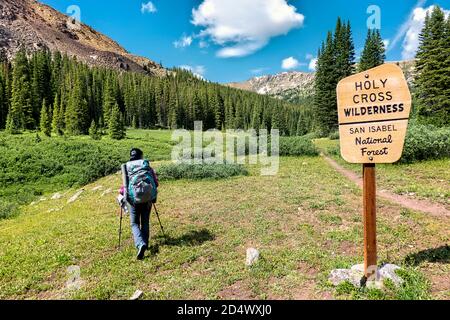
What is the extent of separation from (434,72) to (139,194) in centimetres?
4142

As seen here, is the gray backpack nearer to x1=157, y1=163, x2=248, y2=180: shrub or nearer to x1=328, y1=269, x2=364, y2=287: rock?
x1=328, y1=269, x2=364, y2=287: rock

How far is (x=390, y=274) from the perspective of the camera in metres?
5.72

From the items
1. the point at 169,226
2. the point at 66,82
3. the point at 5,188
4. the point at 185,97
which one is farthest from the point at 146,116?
the point at 169,226

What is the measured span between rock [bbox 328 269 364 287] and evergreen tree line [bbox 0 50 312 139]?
55.8 meters

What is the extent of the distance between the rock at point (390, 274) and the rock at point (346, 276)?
352mm

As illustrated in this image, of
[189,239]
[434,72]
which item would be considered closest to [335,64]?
[434,72]

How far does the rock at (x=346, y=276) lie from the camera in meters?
5.68

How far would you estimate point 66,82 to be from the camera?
299 ft

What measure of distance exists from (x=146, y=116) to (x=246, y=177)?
90097mm

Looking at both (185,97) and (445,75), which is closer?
(445,75)

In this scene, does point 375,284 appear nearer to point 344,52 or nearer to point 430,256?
point 430,256

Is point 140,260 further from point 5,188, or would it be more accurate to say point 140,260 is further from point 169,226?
point 5,188

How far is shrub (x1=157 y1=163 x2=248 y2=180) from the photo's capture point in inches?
790

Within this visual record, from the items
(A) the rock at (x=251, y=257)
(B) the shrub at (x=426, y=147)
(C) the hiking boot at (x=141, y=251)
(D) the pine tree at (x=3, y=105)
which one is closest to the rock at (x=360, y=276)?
(A) the rock at (x=251, y=257)
